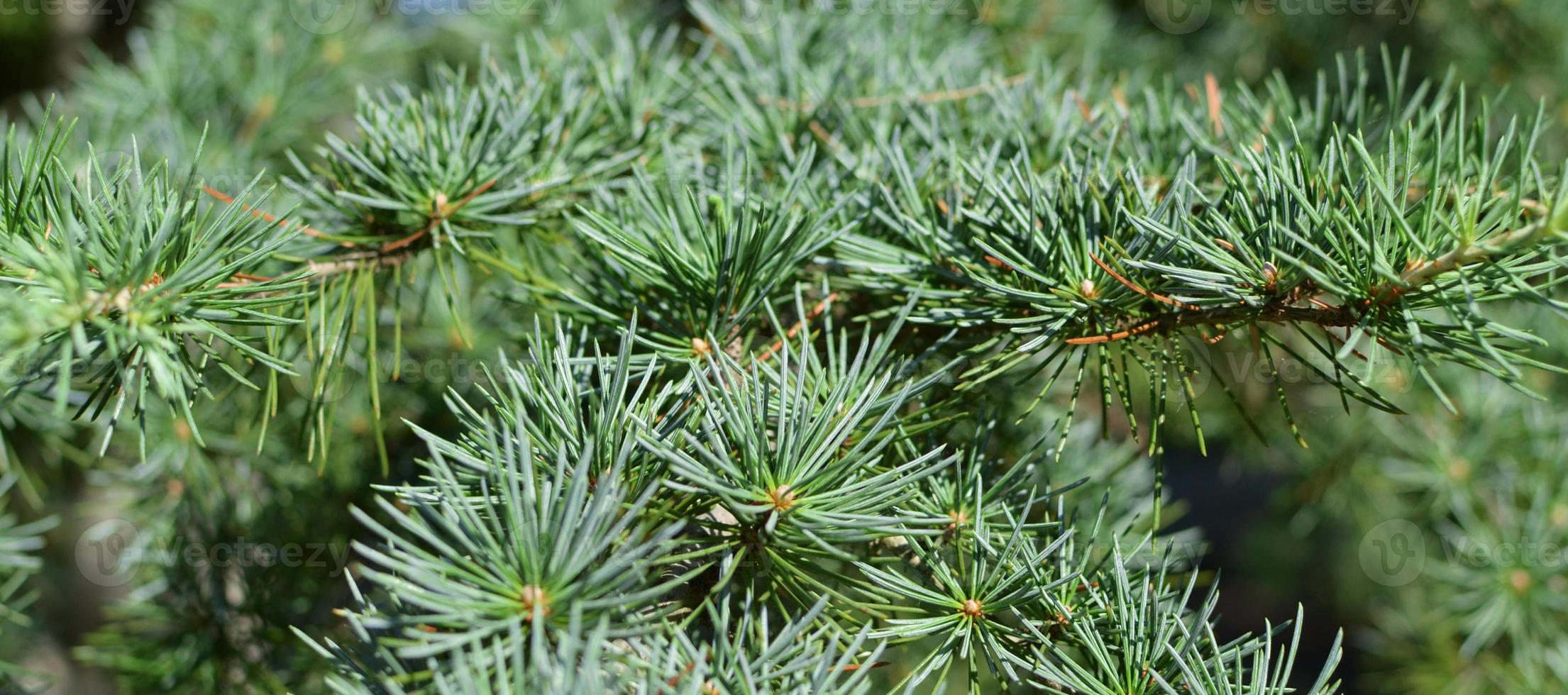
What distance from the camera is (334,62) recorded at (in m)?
0.70

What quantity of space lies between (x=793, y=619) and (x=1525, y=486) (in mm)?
590

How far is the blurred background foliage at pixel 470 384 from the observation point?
50 cm

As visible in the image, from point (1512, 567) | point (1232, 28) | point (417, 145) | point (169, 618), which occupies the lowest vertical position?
point (169, 618)

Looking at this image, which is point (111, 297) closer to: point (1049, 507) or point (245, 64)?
point (1049, 507)

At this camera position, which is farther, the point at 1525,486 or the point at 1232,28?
the point at 1232,28

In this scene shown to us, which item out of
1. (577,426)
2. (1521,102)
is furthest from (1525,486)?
(577,426)

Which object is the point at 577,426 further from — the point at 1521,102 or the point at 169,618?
the point at 1521,102

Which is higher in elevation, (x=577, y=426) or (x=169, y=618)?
(x=577, y=426)

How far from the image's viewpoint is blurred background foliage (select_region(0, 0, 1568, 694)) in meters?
0.50

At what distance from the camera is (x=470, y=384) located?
53 centimetres

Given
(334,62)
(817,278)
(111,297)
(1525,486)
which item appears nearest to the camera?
(111,297)

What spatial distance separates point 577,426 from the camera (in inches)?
10.8

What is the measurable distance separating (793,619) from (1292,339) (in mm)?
665

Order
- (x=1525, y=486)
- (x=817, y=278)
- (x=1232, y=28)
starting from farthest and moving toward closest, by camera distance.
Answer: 1. (x=1232, y=28)
2. (x=1525, y=486)
3. (x=817, y=278)
